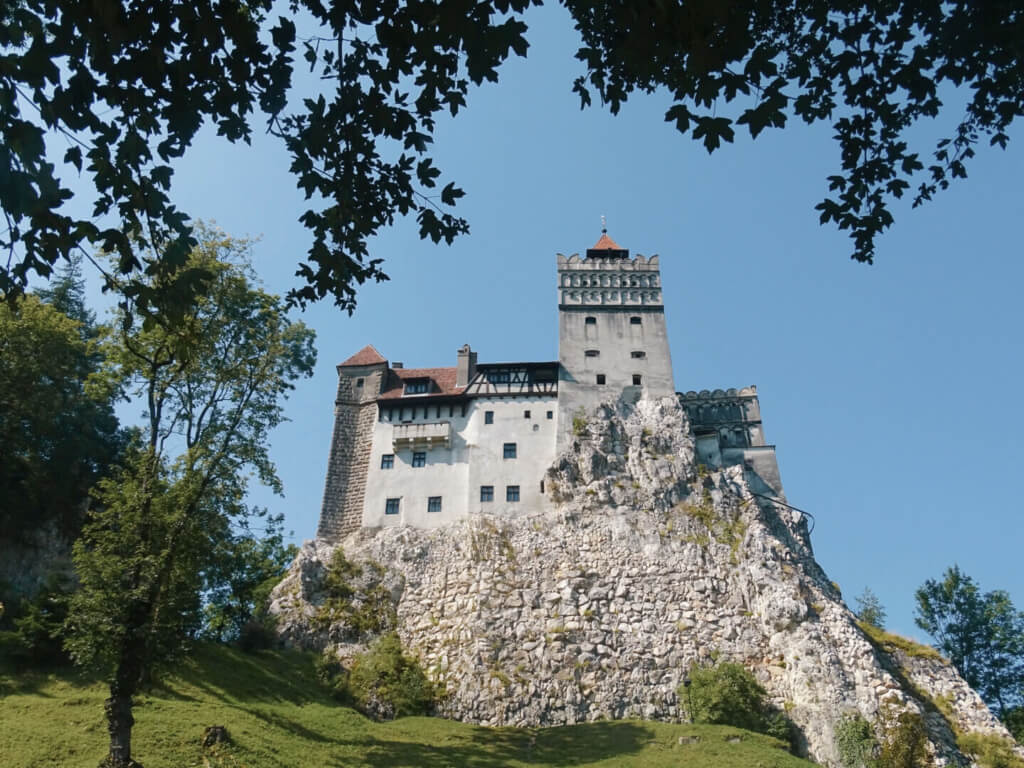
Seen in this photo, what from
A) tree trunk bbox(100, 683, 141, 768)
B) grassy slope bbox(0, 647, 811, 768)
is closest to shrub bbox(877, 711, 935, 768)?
grassy slope bbox(0, 647, 811, 768)

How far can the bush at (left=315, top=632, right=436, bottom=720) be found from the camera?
3188 cm

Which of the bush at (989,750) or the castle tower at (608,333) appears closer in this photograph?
the bush at (989,750)

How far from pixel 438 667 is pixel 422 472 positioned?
11.6 m

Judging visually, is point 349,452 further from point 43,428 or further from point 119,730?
point 119,730

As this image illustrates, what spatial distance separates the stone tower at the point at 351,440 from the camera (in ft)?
141

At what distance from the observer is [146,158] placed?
23.0ft

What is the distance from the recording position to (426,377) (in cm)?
4747

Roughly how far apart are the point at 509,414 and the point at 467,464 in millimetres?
3757

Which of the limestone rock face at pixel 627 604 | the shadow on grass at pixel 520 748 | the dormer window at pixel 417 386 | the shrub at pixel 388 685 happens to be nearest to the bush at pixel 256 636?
the limestone rock face at pixel 627 604

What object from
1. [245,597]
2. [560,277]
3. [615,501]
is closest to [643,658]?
[615,501]

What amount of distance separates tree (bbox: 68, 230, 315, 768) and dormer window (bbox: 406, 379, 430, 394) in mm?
17407

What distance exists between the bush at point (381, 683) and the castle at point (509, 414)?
28.8 ft

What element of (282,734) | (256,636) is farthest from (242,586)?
(282,734)

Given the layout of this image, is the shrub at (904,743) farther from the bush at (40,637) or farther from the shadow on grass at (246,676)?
the bush at (40,637)
